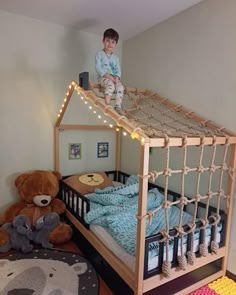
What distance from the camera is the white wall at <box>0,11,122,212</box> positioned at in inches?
96.2

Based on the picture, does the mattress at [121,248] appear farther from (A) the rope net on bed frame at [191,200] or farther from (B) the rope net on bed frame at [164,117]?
(B) the rope net on bed frame at [164,117]

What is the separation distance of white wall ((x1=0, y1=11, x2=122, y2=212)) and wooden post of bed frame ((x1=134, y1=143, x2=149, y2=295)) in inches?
67.3

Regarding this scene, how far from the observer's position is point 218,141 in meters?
1.63

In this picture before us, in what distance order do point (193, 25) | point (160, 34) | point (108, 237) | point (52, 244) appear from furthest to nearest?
point (160, 34)
point (52, 244)
point (193, 25)
point (108, 237)

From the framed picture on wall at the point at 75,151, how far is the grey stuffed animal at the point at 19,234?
3.00 feet

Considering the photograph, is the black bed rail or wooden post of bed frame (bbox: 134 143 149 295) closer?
wooden post of bed frame (bbox: 134 143 149 295)

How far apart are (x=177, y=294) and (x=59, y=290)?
83 centimetres

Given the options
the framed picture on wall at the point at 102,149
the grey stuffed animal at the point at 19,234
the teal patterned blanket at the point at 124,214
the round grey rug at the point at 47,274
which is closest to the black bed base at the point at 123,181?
the teal patterned blanket at the point at 124,214

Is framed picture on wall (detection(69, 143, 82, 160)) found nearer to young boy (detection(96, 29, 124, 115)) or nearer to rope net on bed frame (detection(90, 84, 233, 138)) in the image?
rope net on bed frame (detection(90, 84, 233, 138))

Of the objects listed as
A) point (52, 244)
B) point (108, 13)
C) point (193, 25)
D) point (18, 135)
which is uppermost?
point (108, 13)

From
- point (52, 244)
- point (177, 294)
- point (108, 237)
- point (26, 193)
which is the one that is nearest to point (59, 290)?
point (108, 237)

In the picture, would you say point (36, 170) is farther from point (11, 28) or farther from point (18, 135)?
point (11, 28)

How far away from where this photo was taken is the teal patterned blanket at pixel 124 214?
1.69m

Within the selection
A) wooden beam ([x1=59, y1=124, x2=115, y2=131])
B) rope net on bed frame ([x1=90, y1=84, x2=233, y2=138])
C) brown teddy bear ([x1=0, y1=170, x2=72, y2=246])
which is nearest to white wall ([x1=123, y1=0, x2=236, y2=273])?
rope net on bed frame ([x1=90, y1=84, x2=233, y2=138])
